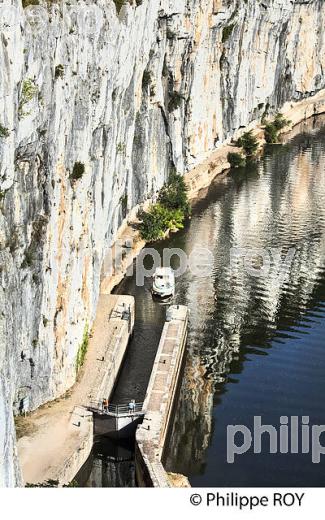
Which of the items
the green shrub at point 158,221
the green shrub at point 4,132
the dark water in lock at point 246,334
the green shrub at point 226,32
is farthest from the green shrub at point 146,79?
the green shrub at point 4,132

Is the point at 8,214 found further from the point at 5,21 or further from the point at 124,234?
the point at 124,234

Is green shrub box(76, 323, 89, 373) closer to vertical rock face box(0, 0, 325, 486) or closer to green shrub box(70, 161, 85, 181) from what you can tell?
vertical rock face box(0, 0, 325, 486)

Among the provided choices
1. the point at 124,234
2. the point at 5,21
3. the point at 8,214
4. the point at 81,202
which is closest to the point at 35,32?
the point at 5,21

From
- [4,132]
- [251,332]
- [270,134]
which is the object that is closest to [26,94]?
[4,132]

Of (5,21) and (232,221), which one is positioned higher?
(5,21)

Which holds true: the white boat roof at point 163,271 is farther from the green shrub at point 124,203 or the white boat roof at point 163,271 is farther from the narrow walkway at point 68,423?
the narrow walkway at point 68,423

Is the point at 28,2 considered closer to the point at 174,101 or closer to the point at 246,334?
the point at 246,334
